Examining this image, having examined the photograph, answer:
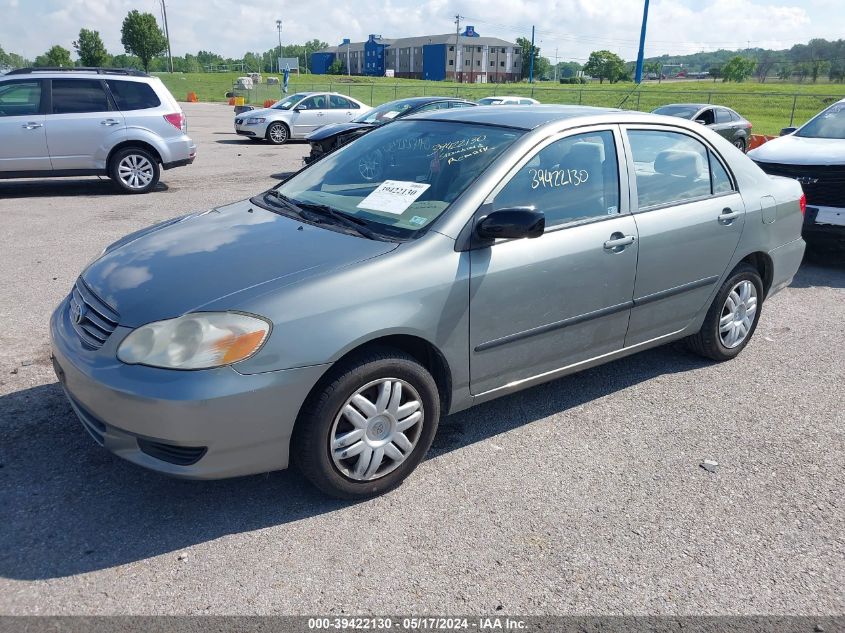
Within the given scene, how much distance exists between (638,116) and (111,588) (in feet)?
12.2

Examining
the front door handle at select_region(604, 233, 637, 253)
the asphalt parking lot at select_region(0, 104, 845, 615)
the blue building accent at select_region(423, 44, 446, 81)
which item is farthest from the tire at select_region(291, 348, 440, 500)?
the blue building accent at select_region(423, 44, 446, 81)

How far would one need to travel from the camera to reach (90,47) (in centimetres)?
8588

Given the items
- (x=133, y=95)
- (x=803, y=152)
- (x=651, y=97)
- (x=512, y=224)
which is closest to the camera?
(x=512, y=224)

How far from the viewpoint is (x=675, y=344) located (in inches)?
206

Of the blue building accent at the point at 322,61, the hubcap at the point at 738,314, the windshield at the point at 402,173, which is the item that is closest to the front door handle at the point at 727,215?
the hubcap at the point at 738,314

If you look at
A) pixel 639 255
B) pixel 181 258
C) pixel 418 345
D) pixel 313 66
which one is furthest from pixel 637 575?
pixel 313 66

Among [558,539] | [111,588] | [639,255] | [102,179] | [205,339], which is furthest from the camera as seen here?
[102,179]

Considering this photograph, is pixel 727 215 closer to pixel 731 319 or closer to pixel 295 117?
pixel 731 319

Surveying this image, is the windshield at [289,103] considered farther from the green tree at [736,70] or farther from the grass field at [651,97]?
the green tree at [736,70]

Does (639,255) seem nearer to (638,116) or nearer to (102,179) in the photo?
(638,116)

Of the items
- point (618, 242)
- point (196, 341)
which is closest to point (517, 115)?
point (618, 242)

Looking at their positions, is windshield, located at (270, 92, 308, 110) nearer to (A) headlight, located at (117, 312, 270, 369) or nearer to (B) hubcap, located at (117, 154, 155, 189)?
(B) hubcap, located at (117, 154, 155, 189)

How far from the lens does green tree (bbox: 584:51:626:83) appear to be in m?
106

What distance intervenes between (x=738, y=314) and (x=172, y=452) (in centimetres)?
386
